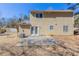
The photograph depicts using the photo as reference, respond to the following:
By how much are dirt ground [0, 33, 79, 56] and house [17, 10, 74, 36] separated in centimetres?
14

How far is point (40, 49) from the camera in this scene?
5.01 metres

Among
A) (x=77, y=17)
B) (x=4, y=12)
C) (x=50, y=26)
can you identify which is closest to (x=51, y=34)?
(x=50, y=26)

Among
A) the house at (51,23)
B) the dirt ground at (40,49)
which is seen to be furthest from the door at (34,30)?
the dirt ground at (40,49)

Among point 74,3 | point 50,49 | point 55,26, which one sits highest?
point 74,3

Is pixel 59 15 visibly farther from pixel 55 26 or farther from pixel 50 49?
pixel 50 49

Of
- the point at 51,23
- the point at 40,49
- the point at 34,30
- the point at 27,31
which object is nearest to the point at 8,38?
the point at 27,31

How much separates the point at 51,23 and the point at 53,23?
3cm

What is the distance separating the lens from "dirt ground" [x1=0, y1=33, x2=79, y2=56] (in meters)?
5.00

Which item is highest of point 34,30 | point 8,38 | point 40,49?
point 34,30

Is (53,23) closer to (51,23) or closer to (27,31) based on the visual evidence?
(51,23)

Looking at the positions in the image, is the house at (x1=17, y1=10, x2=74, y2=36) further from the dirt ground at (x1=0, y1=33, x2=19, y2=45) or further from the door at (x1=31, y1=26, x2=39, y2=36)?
the dirt ground at (x1=0, y1=33, x2=19, y2=45)

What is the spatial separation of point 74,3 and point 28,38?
0.88 metres

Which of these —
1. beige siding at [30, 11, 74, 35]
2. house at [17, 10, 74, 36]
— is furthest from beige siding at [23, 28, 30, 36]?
beige siding at [30, 11, 74, 35]

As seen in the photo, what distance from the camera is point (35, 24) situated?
5.01 meters
